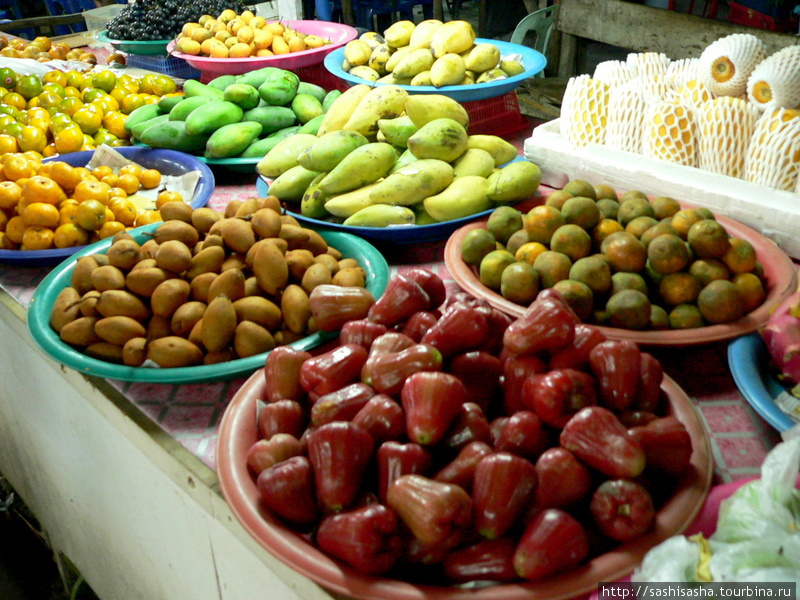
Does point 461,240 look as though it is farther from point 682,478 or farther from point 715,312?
point 682,478

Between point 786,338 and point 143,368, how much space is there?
1006 mm

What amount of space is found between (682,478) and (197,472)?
67 cm

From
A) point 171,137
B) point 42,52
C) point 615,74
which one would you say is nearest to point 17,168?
point 171,137

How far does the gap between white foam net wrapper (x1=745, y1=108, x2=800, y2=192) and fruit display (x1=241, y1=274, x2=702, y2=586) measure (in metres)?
0.75

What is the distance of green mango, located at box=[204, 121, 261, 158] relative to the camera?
197cm

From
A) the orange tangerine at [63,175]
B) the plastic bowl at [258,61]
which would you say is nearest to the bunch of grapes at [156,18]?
the plastic bowl at [258,61]

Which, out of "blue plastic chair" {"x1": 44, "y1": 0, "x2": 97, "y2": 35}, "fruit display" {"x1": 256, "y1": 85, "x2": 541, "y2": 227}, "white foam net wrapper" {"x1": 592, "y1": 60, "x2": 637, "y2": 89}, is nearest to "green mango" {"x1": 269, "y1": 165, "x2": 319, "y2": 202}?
"fruit display" {"x1": 256, "y1": 85, "x2": 541, "y2": 227}

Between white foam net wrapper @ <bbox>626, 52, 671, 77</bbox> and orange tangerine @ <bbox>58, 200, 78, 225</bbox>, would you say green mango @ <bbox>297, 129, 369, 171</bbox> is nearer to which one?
orange tangerine @ <bbox>58, 200, 78, 225</bbox>

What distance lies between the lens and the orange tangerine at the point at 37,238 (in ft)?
5.03

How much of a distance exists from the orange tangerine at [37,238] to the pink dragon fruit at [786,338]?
1.49 m

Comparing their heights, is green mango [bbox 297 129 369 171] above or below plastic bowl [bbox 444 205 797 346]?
above

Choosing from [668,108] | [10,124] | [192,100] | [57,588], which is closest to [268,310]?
[668,108]

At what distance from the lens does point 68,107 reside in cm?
233

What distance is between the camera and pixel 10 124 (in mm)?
2125
